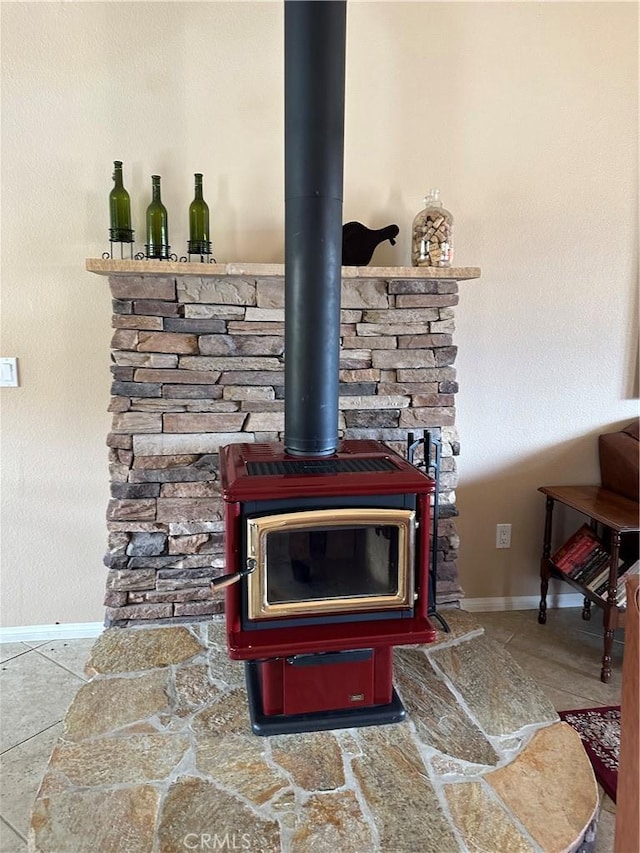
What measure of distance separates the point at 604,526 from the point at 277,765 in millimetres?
1688

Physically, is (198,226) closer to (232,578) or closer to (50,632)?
(232,578)

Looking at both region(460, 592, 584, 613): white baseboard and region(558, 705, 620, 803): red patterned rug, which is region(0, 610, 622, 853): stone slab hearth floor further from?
region(460, 592, 584, 613): white baseboard

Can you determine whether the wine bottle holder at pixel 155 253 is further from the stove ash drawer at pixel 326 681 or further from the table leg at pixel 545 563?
the table leg at pixel 545 563

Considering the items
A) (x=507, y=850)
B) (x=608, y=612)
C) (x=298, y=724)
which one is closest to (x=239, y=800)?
(x=298, y=724)

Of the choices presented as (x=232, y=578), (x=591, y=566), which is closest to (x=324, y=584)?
(x=232, y=578)

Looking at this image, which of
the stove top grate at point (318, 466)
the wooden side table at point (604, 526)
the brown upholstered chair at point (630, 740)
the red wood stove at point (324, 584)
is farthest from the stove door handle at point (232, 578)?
the wooden side table at point (604, 526)

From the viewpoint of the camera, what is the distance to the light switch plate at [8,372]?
224 centimetres

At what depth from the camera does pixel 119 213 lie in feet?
6.98

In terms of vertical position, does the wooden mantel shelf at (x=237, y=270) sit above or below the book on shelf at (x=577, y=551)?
above

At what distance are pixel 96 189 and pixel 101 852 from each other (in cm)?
205

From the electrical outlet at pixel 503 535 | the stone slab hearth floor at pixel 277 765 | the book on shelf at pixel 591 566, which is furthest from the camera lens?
the electrical outlet at pixel 503 535

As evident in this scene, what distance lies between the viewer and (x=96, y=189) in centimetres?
219

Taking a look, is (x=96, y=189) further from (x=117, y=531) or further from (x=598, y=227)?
(x=598, y=227)

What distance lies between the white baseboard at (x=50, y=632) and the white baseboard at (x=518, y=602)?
159cm
